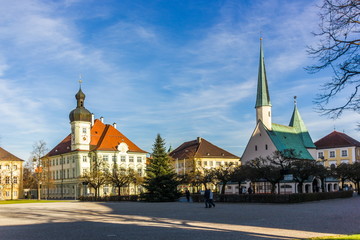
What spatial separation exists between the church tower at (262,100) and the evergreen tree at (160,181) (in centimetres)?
2679

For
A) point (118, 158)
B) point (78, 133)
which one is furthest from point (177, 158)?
point (78, 133)

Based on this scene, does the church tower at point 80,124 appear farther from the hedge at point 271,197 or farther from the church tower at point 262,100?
the hedge at point 271,197

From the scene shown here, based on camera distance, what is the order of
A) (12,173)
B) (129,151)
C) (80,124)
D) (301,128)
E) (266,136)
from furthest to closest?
1. (12,173)
2. (129,151)
3. (80,124)
4. (301,128)
5. (266,136)

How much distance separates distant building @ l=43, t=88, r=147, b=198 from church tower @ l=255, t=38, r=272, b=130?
85.4 ft

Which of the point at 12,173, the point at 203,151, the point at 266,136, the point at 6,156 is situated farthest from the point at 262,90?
the point at 6,156

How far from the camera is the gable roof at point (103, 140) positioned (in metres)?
82.6

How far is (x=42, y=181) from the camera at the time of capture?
69.6 metres

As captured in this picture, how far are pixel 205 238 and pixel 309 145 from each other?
226 feet

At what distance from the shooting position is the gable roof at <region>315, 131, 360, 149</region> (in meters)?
95.9

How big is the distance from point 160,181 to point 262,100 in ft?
102

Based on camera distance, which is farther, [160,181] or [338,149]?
[338,149]

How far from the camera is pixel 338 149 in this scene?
96.8 m

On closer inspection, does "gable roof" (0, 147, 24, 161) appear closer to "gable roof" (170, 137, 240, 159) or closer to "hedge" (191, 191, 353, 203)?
"gable roof" (170, 137, 240, 159)

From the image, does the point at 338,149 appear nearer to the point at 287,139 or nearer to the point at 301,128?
the point at 301,128
